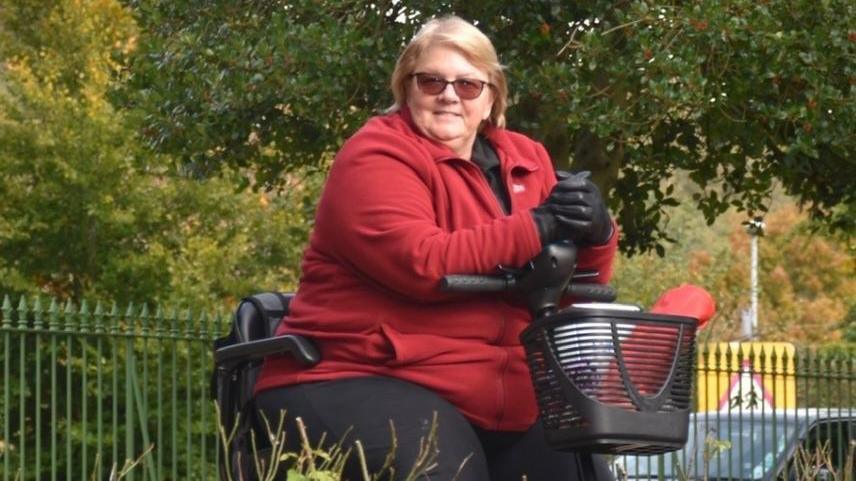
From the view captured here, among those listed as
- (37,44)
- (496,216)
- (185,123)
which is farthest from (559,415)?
(37,44)

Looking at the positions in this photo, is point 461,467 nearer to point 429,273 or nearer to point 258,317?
point 429,273

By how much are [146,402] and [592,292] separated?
19.5ft

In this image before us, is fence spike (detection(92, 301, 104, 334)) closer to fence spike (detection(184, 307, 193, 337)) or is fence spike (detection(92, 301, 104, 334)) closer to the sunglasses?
fence spike (detection(184, 307, 193, 337))

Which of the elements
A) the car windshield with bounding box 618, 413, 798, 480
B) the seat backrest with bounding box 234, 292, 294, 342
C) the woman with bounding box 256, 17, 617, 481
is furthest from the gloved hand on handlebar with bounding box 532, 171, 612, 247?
the car windshield with bounding box 618, 413, 798, 480

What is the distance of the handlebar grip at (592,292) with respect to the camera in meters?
3.40

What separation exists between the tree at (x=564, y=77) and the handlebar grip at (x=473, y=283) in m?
5.86

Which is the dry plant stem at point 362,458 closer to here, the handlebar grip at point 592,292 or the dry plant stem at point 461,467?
the dry plant stem at point 461,467

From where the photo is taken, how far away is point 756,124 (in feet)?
33.3

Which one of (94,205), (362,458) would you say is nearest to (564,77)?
(362,458)

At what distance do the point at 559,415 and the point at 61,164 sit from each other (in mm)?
13389

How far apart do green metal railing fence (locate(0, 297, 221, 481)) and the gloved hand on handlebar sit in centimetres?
458

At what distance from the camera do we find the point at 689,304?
3.27 metres

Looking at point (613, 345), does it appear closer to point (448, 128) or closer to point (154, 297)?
point (448, 128)

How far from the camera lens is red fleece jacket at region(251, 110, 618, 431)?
3.19 meters
